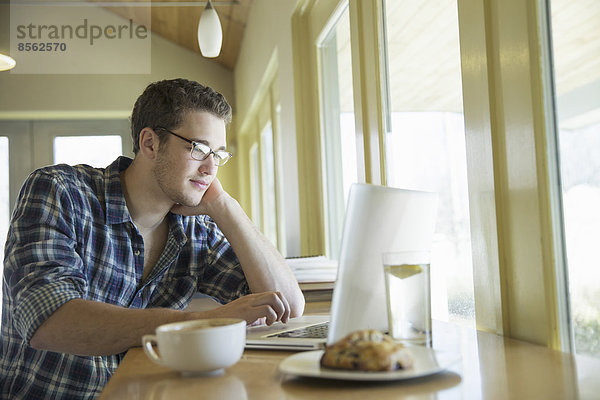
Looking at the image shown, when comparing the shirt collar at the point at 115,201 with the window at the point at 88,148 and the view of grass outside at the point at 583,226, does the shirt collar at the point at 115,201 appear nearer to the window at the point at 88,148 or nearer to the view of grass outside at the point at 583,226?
the view of grass outside at the point at 583,226

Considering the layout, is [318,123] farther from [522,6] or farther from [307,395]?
[307,395]

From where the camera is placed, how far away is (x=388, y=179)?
158 centimetres

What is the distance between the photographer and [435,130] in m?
1.33

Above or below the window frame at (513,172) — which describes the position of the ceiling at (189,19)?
above

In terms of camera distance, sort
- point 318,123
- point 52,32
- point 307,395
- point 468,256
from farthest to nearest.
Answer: point 52,32 < point 318,123 < point 468,256 < point 307,395

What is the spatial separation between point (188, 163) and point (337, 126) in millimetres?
912

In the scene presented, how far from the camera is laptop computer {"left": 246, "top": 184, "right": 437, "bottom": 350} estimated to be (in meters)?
0.75

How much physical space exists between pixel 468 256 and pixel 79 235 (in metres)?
0.76

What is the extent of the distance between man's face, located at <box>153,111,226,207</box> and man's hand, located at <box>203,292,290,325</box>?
486 millimetres

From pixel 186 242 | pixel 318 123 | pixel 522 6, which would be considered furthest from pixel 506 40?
pixel 318 123

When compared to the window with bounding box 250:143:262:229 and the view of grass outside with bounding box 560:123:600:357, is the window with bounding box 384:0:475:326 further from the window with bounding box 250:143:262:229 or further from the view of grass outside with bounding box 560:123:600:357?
the window with bounding box 250:143:262:229

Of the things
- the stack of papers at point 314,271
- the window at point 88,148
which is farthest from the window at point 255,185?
the stack of papers at point 314,271

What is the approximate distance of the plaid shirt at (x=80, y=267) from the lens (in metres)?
1.04

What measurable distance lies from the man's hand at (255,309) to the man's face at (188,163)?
0.49 meters
